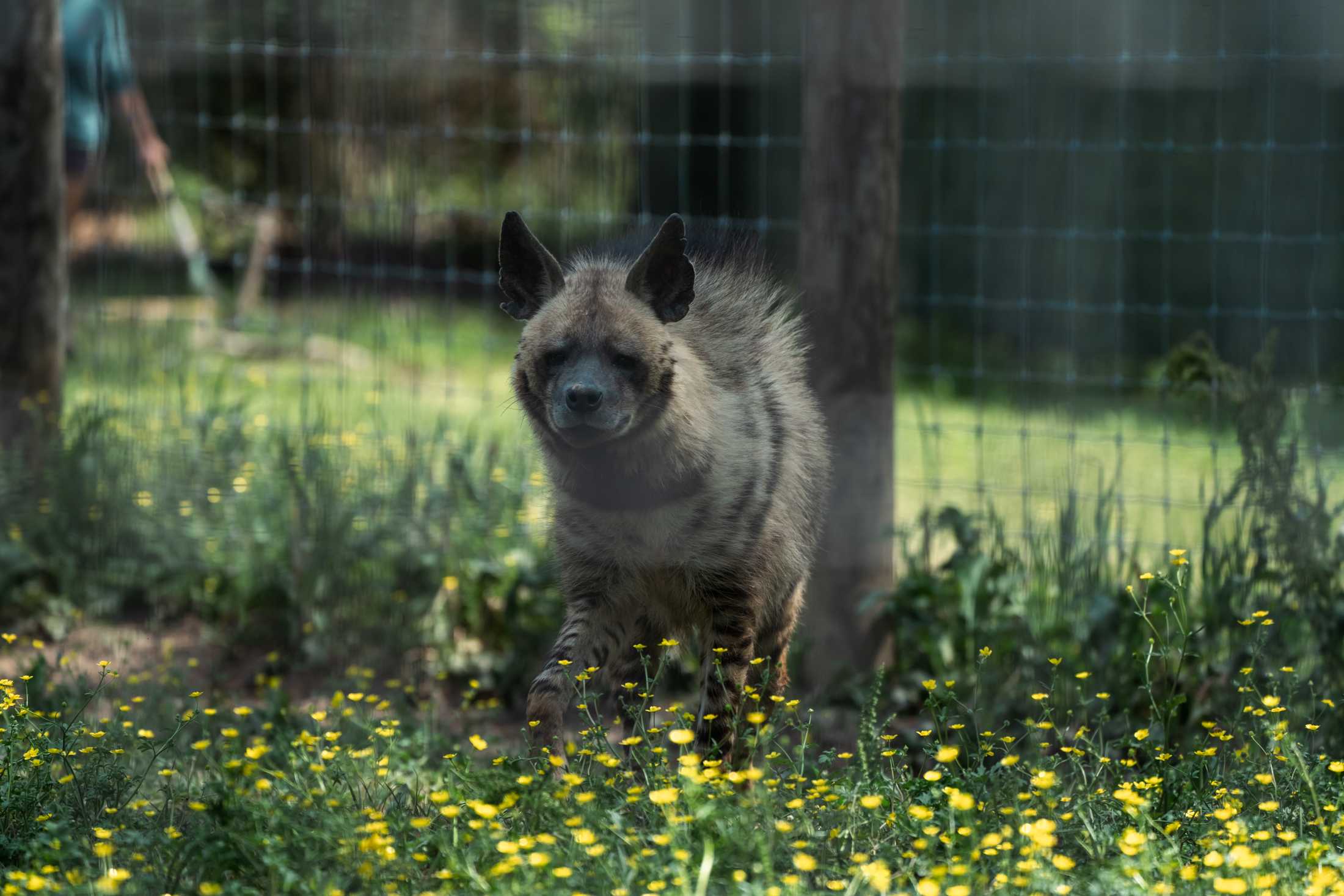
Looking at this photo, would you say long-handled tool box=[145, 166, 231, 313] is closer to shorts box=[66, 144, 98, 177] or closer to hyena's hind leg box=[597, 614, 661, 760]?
A: shorts box=[66, 144, 98, 177]

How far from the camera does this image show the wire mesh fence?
5180 mm

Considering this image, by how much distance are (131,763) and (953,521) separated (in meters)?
2.58

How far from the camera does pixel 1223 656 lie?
446 centimetres

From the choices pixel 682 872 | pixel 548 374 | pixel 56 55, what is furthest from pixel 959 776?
pixel 56 55

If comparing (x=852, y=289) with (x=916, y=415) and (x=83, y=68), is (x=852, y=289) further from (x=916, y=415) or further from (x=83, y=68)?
(x=83, y=68)

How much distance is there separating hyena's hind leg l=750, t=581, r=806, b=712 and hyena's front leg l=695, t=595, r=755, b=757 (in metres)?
0.26

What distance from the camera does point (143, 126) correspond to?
762 cm

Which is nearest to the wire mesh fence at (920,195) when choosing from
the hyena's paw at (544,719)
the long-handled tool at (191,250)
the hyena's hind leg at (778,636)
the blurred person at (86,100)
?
the blurred person at (86,100)

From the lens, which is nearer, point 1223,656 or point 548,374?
point 548,374

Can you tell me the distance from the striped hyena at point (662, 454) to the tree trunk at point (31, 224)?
2.60 m

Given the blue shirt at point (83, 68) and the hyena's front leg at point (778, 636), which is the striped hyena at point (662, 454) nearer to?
the hyena's front leg at point (778, 636)

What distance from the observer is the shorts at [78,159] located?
752cm

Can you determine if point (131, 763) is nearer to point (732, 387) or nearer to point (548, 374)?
point (548, 374)

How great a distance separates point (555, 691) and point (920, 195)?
7158 mm
